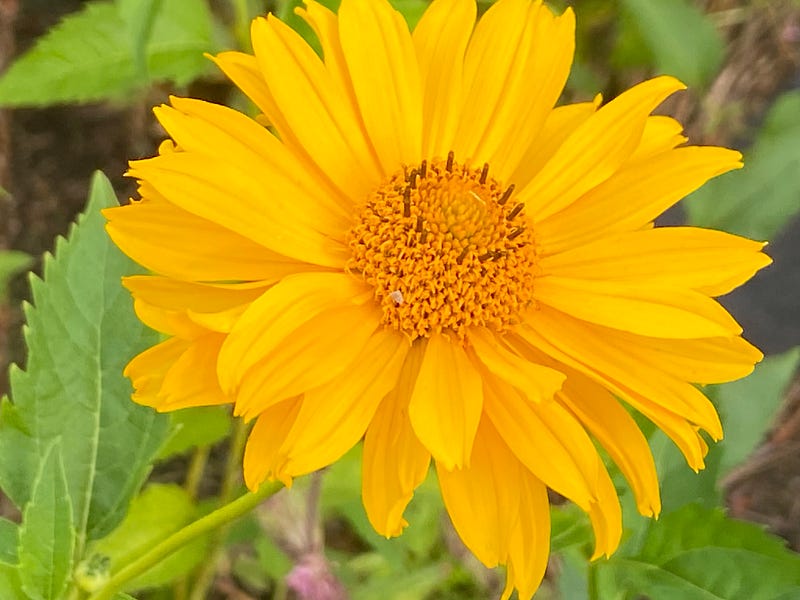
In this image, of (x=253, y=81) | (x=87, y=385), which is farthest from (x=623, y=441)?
(x=87, y=385)

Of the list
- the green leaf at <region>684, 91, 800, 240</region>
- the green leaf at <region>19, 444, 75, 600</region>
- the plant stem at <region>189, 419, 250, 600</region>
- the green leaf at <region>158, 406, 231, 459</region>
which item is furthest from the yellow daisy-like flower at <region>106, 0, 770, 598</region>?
the green leaf at <region>684, 91, 800, 240</region>

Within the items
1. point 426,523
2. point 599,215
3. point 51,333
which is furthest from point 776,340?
point 51,333

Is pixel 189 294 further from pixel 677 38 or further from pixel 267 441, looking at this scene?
pixel 677 38

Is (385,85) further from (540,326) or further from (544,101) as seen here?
(540,326)

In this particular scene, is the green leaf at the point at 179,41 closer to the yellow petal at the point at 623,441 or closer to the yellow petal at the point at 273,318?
the yellow petal at the point at 273,318

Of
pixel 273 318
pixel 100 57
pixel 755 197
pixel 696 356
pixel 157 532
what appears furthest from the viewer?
pixel 755 197

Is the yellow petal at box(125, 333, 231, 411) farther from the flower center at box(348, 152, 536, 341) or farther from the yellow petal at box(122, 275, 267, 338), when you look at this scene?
the flower center at box(348, 152, 536, 341)
